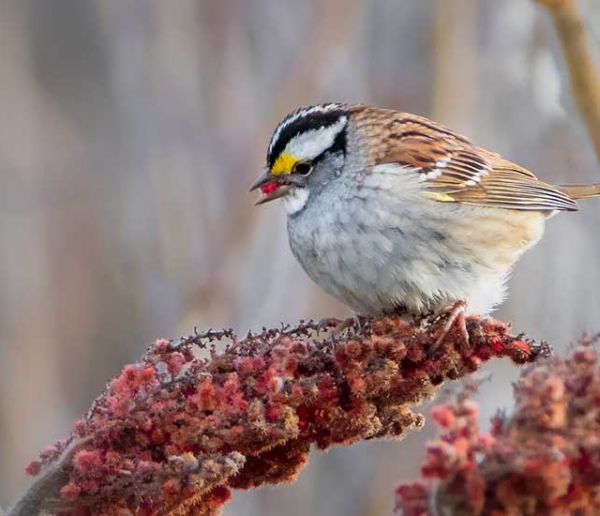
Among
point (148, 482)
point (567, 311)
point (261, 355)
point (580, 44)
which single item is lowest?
point (148, 482)

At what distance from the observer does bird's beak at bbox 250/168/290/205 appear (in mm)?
4484

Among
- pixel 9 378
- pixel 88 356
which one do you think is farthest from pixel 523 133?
pixel 88 356

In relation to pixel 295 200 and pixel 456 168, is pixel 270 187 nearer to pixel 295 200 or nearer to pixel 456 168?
pixel 295 200

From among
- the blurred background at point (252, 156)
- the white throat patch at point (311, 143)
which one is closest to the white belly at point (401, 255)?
the white throat patch at point (311, 143)

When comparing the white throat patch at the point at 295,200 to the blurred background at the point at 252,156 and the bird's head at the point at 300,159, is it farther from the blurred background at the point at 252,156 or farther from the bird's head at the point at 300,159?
the blurred background at the point at 252,156

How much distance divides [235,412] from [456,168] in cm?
210

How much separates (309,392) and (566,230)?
4.40 meters

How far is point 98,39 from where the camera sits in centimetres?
1100

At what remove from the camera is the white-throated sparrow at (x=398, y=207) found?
4098 mm

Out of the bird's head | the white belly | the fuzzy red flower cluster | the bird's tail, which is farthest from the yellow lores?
the fuzzy red flower cluster

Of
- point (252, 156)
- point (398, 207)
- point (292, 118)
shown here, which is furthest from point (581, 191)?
point (252, 156)

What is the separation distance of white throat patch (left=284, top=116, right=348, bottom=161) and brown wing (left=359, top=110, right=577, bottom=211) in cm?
18

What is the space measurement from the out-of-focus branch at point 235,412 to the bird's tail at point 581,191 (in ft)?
6.17

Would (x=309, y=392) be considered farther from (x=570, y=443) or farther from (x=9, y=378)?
(x=9, y=378)
